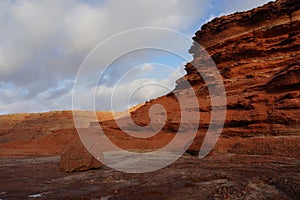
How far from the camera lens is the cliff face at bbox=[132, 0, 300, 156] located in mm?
17859

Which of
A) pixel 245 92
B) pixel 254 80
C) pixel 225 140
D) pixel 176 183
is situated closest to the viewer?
pixel 176 183

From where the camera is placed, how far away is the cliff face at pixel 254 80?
17.9 meters

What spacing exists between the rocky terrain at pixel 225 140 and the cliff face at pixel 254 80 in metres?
0.07

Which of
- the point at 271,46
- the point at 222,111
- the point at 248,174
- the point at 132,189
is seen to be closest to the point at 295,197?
the point at 248,174

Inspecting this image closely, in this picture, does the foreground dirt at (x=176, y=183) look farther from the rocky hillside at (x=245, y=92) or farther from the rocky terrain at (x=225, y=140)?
the rocky hillside at (x=245, y=92)

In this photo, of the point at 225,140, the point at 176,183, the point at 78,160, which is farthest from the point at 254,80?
the point at 176,183

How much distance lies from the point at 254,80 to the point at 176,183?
1628 cm

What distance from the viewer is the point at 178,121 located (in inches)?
965

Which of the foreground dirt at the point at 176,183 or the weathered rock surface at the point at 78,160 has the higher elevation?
the weathered rock surface at the point at 78,160

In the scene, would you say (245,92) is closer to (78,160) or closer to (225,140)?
(225,140)

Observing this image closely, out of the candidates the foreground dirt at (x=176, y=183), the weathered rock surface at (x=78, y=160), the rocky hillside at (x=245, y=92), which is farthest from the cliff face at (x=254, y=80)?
the weathered rock surface at (x=78, y=160)

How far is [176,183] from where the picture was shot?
962 cm

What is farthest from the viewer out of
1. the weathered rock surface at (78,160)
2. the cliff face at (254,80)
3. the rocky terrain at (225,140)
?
the cliff face at (254,80)

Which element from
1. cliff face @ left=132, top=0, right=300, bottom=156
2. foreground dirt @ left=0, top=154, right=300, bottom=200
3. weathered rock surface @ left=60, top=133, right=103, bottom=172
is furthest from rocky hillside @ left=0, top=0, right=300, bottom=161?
weathered rock surface @ left=60, top=133, right=103, bottom=172
